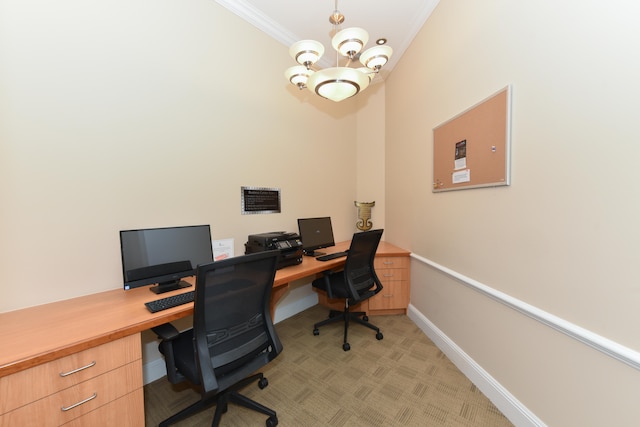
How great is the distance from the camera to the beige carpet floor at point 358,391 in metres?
1.64

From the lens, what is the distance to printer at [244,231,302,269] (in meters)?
2.32

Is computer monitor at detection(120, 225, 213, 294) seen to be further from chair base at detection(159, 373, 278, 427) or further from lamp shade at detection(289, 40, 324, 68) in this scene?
lamp shade at detection(289, 40, 324, 68)

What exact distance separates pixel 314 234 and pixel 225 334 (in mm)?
1784

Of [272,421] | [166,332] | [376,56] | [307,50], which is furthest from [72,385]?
[376,56]

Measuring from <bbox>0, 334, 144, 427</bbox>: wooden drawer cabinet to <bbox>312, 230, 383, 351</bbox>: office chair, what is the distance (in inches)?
64.4

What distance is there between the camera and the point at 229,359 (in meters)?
1.35

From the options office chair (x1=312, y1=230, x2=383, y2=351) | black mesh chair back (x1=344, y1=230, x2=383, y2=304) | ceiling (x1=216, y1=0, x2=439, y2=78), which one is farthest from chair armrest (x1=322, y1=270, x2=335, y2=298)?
ceiling (x1=216, y1=0, x2=439, y2=78)

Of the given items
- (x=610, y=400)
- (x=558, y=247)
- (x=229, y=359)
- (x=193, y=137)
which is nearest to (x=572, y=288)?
(x=558, y=247)

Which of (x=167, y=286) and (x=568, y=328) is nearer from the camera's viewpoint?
(x=568, y=328)

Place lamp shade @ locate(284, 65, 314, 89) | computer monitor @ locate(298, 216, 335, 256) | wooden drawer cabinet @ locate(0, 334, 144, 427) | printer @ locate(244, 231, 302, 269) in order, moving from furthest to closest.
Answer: computer monitor @ locate(298, 216, 335, 256), printer @ locate(244, 231, 302, 269), lamp shade @ locate(284, 65, 314, 89), wooden drawer cabinet @ locate(0, 334, 144, 427)

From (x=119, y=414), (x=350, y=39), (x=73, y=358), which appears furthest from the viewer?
(x=350, y=39)

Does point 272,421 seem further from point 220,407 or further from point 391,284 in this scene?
point 391,284

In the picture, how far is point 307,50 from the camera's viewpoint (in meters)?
1.72

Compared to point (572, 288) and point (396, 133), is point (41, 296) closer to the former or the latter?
point (572, 288)
